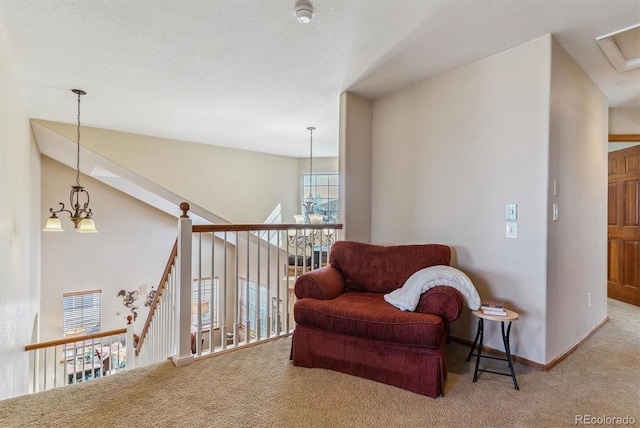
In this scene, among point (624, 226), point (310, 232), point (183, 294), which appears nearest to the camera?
point (183, 294)

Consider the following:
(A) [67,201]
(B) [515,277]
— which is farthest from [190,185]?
(B) [515,277]

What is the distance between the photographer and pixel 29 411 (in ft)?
5.53

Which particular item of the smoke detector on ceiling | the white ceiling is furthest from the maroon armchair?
the smoke detector on ceiling

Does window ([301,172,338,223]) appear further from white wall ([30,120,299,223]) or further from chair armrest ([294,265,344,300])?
chair armrest ([294,265,344,300])

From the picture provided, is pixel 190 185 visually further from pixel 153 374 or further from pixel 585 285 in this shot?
pixel 585 285

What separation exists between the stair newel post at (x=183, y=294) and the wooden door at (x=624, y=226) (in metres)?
4.91

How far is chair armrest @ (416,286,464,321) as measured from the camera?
1910 millimetres

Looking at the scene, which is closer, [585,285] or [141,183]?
[585,285]

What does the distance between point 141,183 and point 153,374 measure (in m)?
3.53

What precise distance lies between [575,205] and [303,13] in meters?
2.51

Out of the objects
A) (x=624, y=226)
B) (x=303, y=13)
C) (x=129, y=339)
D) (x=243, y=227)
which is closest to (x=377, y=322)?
(x=243, y=227)

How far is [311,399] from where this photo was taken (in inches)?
71.9

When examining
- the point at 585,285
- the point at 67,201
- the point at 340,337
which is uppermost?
the point at 67,201

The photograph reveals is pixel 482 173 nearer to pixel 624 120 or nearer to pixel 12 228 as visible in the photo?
pixel 624 120
